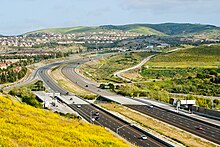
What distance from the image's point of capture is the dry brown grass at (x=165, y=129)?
41281 millimetres

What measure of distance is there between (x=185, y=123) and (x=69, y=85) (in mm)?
65423

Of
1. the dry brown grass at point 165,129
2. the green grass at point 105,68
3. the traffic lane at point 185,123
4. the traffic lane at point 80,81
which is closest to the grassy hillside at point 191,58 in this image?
the green grass at point 105,68

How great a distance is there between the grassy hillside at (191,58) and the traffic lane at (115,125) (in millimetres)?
94727

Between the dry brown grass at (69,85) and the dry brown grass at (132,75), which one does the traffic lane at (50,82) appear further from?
the dry brown grass at (132,75)

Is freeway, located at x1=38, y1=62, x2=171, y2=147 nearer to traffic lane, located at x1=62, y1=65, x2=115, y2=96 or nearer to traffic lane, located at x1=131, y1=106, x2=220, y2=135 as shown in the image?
traffic lane, located at x1=131, y1=106, x2=220, y2=135

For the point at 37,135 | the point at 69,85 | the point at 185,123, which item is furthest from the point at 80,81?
the point at 37,135

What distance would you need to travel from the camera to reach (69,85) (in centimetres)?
11406

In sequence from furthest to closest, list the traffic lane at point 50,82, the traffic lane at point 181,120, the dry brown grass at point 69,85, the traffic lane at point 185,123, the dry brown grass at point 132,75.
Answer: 1. the dry brown grass at point 132,75
2. the traffic lane at point 50,82
3. the dry brown grass at point 69,85
4. the traffic lane at point 181,120
5. the traffic lane at point 185,123

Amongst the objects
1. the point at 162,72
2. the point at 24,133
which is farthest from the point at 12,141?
the point at 162,72

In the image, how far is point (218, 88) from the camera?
9381 cm

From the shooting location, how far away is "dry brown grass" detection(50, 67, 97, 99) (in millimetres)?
91137

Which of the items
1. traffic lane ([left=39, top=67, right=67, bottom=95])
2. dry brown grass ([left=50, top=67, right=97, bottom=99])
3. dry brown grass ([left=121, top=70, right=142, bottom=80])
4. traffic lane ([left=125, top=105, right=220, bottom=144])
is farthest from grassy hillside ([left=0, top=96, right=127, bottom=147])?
dry brown grass ([left=121, top=70, right=142, bottom=80])

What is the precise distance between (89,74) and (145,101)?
231 feet

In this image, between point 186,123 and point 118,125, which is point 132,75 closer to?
point 186,123
